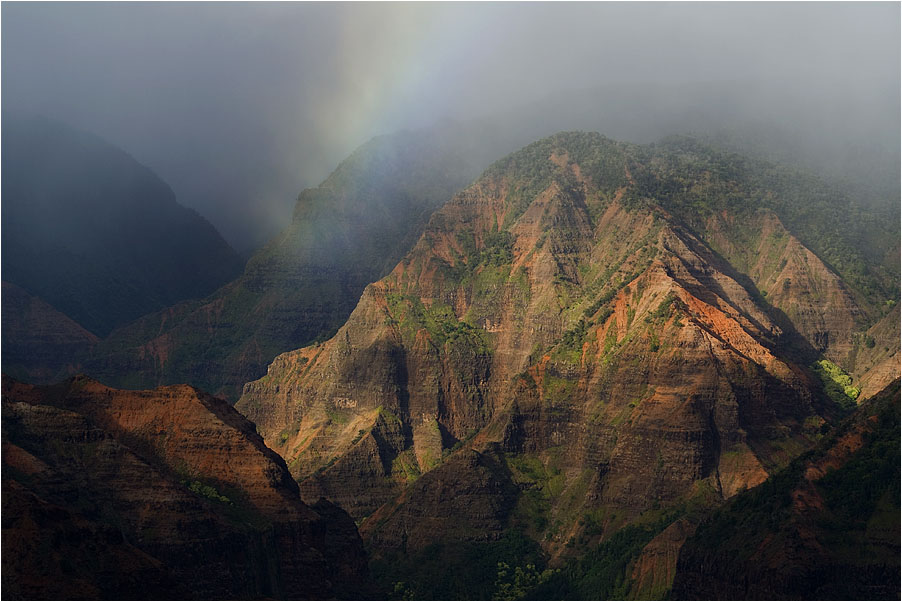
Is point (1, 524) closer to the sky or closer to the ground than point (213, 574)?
closer to the sky

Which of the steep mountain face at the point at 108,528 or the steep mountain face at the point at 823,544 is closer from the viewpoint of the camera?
the steep mountain face at the point at 108,528

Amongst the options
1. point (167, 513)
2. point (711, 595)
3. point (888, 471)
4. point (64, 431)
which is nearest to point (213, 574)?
point (167, 513)

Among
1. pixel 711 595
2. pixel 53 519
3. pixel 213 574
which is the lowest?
pixel 711 595

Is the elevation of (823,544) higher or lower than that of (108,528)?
lower

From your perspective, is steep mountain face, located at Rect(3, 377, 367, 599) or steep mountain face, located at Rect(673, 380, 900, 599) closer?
steep mountain face, located at Rect(3, 377, 367, 599)

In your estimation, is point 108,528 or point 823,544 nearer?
point 108,528

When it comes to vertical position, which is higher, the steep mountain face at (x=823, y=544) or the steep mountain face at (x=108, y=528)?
the steep mountain face at (x=108, y=528)

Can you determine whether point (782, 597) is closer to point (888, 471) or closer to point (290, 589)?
point (888, 471)

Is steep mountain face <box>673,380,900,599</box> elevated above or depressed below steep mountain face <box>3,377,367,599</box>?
below
